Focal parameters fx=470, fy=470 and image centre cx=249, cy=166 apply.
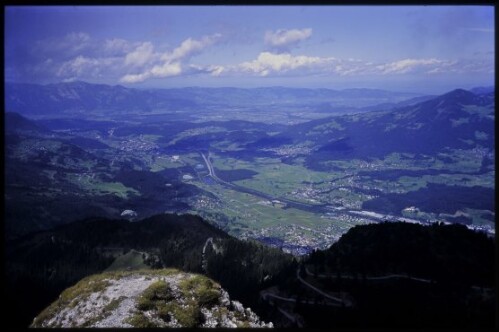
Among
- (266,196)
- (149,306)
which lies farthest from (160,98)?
(149,306)

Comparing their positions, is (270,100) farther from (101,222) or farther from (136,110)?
(101,222)

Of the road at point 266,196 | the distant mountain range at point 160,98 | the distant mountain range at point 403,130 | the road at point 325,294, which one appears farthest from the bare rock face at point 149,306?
the distant mountain range at point 403,130

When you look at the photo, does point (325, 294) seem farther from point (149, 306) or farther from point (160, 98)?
point (160, 98)

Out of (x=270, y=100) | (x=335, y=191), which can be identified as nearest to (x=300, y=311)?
(x=335, y=191)

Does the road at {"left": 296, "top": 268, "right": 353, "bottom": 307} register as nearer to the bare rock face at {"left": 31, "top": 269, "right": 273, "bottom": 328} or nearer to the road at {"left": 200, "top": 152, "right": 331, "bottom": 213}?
the bare rock face at {"left": 31, "top": 269, "right": 273, "bottom": 328}

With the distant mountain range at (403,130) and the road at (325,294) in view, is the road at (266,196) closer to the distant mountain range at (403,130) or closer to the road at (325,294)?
the distant mountain range at (403,130)
